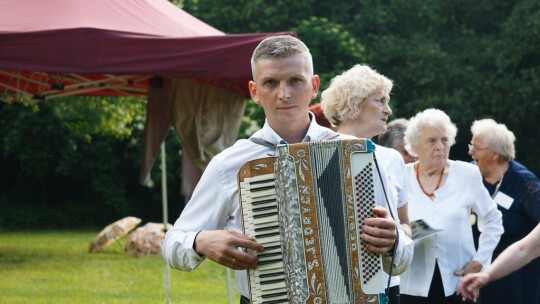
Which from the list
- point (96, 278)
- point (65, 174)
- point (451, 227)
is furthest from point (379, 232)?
point (65, 174)

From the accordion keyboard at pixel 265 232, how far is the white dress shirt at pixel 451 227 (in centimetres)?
271

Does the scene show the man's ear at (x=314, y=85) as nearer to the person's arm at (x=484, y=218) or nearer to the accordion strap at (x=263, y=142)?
the accordion strap at (x=263, y=142)

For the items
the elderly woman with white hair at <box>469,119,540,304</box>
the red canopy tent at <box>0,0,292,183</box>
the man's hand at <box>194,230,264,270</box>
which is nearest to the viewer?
the man's hand at <box>194,230,264,270</box>

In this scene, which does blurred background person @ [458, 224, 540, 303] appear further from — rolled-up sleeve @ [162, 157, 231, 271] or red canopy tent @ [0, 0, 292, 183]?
red canopy tent @ [0, 0, 292, 183]

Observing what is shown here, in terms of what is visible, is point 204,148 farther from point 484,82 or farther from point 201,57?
point 484,82

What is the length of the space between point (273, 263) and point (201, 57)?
4.25 m

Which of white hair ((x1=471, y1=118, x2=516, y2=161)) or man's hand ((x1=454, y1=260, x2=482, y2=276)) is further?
white hair ((x1=471, y1=118, x2=516, y2=161))

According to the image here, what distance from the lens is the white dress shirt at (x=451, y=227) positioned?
6.31 m

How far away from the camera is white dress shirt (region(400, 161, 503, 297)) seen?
6312mm

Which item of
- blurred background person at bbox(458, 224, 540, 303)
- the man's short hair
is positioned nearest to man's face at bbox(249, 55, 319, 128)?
the man's short hair

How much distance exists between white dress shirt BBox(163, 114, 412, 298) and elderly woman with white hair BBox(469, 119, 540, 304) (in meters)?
3.38

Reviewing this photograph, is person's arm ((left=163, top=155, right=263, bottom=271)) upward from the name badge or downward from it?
downward

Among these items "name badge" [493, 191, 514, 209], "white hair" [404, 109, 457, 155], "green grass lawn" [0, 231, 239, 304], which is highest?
"white hair" [404, 109, 457, 155]

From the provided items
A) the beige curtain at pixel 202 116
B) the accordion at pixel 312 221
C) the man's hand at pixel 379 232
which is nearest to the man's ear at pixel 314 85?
the accordion at pixel 312 221
